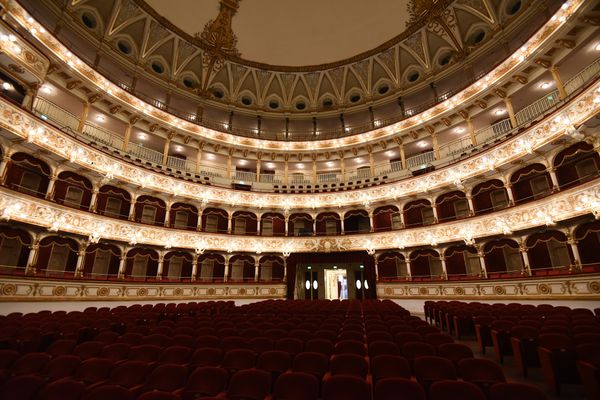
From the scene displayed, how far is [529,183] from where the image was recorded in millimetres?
14406

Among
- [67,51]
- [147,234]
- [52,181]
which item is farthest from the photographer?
[147,234]

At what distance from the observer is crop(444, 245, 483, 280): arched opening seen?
15883 millimetres

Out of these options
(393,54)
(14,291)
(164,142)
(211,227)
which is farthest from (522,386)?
(393,54)

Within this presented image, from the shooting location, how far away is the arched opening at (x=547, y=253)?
12.3 meters

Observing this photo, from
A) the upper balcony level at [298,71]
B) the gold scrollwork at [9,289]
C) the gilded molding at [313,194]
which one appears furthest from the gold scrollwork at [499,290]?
the gold scrollwork at [9,289]

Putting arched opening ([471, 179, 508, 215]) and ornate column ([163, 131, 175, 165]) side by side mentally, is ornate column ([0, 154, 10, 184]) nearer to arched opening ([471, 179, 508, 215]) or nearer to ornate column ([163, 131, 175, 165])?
ornate column ([163, 131, 175, 165])

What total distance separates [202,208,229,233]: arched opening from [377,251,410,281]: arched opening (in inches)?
443

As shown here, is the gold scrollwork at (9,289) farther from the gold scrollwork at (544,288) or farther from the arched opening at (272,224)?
the gold scrollwork at (544,288)

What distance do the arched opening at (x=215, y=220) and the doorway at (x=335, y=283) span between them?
28.3 feet

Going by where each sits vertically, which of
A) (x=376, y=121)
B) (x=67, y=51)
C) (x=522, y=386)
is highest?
(x=376, y=121)

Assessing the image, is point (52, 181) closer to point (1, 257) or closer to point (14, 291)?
point (1, 257)

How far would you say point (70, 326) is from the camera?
620 cm

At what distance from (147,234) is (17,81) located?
8.67 m

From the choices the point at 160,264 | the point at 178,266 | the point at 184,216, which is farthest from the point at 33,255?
the point at 184,216
